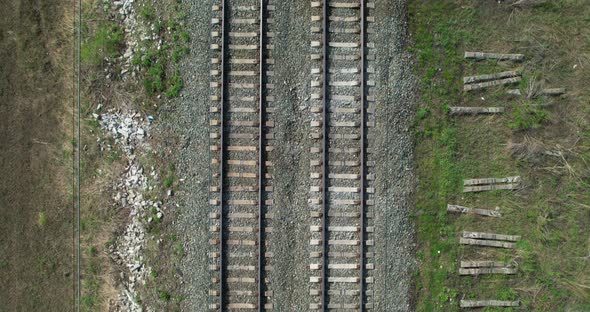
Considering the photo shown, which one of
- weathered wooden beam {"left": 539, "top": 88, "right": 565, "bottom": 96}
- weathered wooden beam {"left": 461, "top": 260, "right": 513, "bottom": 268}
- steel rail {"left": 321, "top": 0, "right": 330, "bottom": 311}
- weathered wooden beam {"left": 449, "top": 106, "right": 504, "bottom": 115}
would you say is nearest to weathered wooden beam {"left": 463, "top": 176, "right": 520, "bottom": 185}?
weathered wooden beam {"left": 449, "top": 106, "right": 504, "bottom": 115}

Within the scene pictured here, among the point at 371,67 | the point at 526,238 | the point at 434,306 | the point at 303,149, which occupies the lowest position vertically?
the point at 434,306

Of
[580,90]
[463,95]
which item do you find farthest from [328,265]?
[580,90]

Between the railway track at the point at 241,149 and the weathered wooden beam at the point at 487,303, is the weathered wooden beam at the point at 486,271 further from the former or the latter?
the railway track at the point at 241,149

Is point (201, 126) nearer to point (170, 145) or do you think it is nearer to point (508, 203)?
point (170, 145)

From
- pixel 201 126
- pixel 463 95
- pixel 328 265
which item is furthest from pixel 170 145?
pixel 463 95

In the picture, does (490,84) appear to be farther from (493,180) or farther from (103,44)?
(103,44)

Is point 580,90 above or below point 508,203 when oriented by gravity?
above

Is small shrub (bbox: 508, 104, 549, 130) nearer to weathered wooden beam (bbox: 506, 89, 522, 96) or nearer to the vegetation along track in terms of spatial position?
weathered wooden beam (bbox: 506, 89, 522, 96)

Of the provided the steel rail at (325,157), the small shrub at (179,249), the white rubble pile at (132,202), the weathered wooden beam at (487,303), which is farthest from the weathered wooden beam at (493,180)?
the white rubble pile at (132,202)

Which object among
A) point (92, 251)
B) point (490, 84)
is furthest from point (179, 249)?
point (490, 84)
